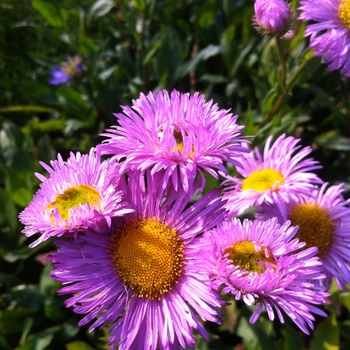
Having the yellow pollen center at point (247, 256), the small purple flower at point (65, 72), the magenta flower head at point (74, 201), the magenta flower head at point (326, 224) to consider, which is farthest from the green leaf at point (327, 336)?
the small purple flower at point (65, 72)

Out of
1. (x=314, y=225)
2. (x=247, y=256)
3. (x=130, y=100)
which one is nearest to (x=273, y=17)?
(x=314, y=225)

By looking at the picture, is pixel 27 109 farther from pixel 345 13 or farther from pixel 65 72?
pixel 345 13

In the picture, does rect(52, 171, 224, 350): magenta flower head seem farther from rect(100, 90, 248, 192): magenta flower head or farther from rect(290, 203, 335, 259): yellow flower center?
rect(290, 203, 335, 259): yellow flower center

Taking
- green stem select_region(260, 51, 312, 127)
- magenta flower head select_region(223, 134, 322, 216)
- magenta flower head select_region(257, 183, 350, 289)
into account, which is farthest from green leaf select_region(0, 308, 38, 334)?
green stem select_region(260, 51, 312, 127)

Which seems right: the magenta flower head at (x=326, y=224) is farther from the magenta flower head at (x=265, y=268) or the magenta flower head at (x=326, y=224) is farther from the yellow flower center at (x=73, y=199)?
the yellow flower center at (x=73, y=199)

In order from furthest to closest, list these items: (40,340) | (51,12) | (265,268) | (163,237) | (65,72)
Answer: (65,72)
(51,12)
(40,340)
(163,237)
(265,268)
